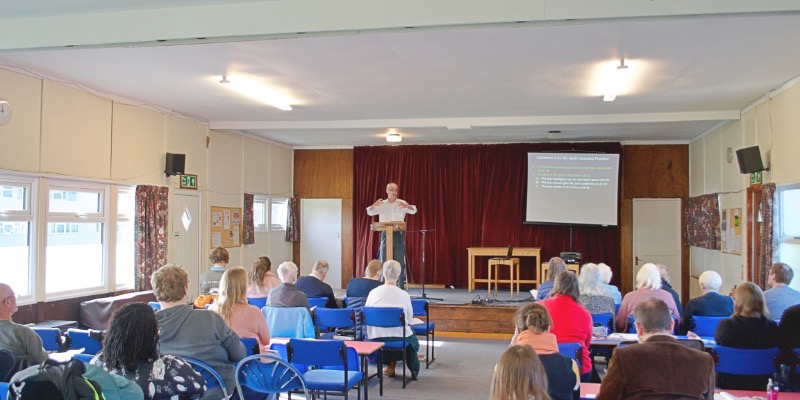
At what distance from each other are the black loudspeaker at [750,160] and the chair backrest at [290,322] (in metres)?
5.75

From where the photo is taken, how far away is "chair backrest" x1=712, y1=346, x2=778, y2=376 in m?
4.52

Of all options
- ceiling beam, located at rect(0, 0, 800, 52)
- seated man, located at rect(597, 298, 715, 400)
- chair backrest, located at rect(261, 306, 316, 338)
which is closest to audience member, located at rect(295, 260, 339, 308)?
chair backrest, located at rect(261, 306, 316, 338)

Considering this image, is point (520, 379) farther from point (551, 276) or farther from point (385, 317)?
point (551, 276)

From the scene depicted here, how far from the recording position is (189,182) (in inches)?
382

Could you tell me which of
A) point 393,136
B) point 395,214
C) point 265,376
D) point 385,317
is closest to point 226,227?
point 395,214

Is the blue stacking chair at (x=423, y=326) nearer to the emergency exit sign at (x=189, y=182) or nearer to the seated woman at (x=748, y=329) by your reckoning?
the seated woman at (x=748, y=329)

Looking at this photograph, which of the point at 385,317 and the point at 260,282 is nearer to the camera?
the point at 385,317

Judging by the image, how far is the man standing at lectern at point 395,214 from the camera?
35.0ft

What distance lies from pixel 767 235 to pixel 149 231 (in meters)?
7.76

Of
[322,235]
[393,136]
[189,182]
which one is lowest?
[322,235]

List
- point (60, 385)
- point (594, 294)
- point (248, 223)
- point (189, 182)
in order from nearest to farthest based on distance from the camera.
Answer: point (60, 385), point (594, 294), point (189, 182), point (248, 223)

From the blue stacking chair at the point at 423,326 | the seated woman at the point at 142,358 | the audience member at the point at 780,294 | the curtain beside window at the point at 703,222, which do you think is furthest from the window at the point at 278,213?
the seated woman at the point at 142,358

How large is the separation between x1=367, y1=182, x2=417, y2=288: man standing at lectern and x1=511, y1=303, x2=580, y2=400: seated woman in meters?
6.83

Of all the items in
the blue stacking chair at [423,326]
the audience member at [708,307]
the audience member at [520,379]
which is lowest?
the blue stacking chair at [423,326]
